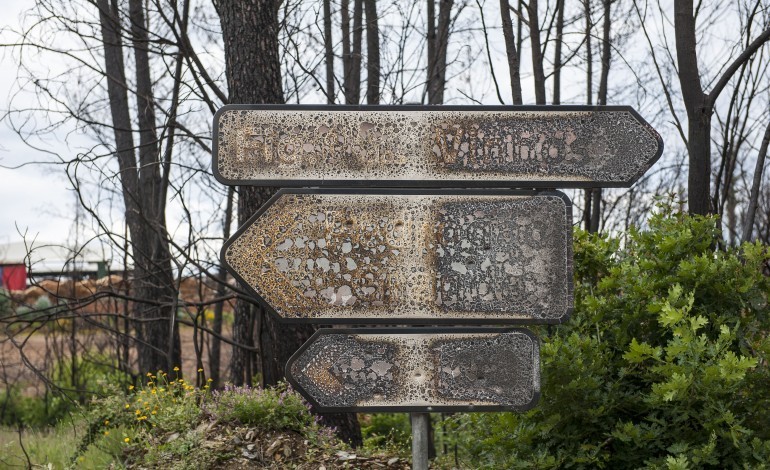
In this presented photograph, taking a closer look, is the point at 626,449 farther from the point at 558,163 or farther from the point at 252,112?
the point at 252,112

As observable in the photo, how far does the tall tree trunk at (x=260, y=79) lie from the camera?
5.97 meters

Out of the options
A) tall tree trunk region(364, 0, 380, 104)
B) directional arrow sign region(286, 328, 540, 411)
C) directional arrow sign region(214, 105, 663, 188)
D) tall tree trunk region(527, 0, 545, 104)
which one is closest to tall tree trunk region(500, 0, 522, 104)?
tall tree trunk region(527, 0, 545, 104)

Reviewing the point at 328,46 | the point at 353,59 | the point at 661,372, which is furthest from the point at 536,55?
the point at 661,372

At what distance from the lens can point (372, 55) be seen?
8195mm

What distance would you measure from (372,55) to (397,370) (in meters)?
5.69

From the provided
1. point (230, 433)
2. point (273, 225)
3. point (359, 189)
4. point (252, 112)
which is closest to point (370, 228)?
point (359, 189)

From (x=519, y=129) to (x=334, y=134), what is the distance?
711 millimetres

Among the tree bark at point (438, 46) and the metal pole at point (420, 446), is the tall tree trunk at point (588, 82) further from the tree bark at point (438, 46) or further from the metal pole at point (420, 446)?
the metal pole at point (420, 446)

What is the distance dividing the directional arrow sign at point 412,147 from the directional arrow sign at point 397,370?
0.59 m

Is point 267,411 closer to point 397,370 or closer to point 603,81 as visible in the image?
point 397,370

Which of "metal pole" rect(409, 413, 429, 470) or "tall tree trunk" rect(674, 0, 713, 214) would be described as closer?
"metal pole" rect(409, 413, 429, 470)

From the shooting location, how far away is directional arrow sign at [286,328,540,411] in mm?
3020

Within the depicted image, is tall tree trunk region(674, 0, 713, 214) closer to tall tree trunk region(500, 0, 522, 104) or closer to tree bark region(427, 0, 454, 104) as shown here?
tall tree trunk region(500, 0, 522, 104)

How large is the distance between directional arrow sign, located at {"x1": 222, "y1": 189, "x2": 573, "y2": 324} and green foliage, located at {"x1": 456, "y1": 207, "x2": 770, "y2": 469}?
0.87 meters
